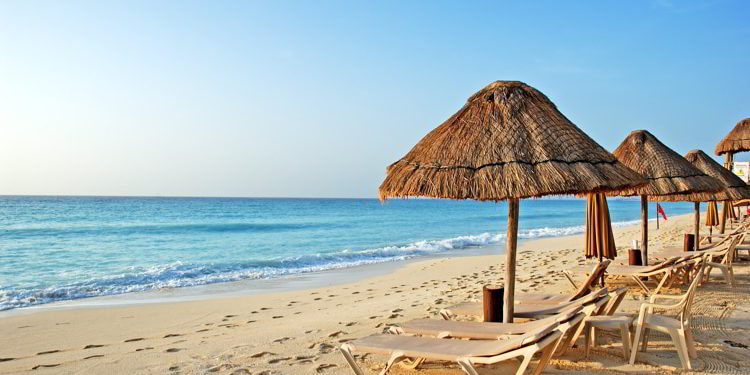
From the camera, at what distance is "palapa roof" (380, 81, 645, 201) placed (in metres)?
3.92

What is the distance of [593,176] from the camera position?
3959 mm

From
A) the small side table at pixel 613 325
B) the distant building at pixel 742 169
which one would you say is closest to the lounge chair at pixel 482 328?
the small side table at pixel 613 325

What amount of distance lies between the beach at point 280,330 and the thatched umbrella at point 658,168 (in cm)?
147

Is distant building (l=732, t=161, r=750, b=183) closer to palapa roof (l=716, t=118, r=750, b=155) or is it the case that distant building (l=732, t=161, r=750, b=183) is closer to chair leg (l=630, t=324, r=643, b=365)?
palapa roof (l=716, t=118, r=750, b=155)

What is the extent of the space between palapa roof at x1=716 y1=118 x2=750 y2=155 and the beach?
8.54 metres

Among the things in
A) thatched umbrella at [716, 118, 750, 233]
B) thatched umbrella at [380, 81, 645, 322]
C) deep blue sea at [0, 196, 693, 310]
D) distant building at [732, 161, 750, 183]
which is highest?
thatched umbrella at [716, 118, 750, 233]

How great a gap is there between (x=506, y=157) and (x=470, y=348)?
143 centimetres

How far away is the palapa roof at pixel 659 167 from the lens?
7.59 m

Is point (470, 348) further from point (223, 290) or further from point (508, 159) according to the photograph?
point (223, 290)

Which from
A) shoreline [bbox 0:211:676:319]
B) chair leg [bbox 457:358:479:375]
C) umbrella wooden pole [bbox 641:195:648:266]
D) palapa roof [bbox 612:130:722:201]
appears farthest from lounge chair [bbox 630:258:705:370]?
shoreline [bbox 0:211:676:319]

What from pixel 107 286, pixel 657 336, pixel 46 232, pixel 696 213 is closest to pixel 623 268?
pixel 657 336

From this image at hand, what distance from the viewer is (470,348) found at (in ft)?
11.3

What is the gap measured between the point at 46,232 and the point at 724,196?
28093mm

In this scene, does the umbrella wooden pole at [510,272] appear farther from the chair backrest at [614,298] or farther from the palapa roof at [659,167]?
the palapa roof at [659,167]
